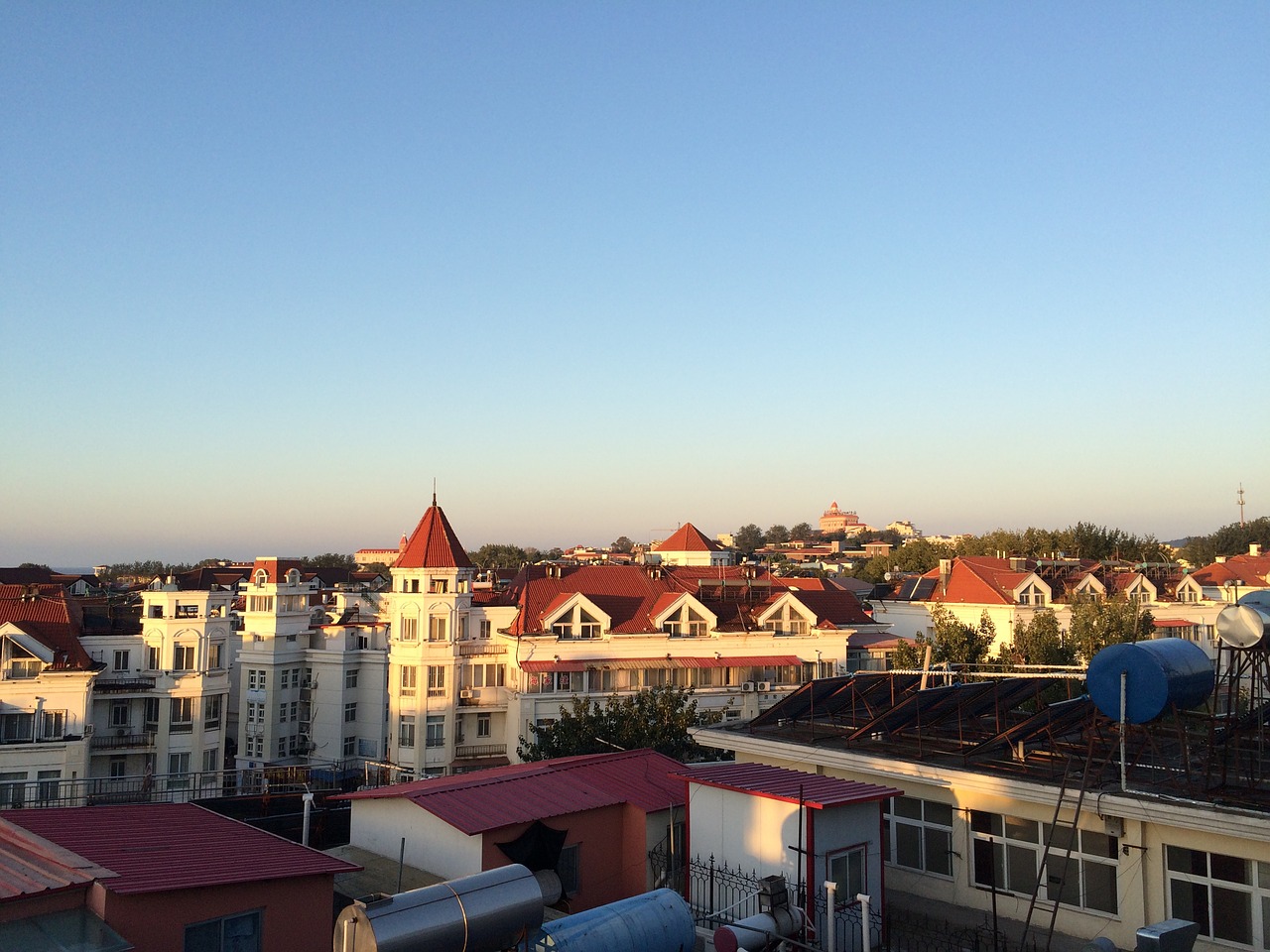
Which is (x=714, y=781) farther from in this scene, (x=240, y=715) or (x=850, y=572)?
(x=850, y=572)

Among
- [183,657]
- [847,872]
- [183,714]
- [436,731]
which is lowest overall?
[436,731]

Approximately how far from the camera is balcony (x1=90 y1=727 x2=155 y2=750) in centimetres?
3981

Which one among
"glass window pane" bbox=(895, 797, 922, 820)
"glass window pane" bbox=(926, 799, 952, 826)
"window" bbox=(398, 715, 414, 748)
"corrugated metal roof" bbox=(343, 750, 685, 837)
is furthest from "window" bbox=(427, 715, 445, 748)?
"glass window pane" bbox=(926, 799, 952, 826)

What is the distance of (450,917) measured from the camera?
10789 mm

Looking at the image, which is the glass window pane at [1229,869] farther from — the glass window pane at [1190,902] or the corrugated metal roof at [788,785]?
the corrugated metal roof at [788,785]

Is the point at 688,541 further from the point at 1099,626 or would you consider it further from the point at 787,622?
the point at 1099,626

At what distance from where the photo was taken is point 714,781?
48.9ft

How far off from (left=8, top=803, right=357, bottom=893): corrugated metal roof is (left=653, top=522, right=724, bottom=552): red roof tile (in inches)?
1970

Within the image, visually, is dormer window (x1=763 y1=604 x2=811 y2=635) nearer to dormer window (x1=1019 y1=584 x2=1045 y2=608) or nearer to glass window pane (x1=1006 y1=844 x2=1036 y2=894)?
dormer window (x1=1019 y1=584 x2=1045 y2=608)

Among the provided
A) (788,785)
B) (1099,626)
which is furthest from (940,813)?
(1099,626)

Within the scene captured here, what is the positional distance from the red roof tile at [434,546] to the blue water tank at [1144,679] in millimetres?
34096

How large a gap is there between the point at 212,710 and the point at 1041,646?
37211 millimetres

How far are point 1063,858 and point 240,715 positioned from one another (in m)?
44.0

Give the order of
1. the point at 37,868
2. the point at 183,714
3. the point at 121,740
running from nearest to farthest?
the point at 37,868 < the point at 121,740 < the point at 183,714
